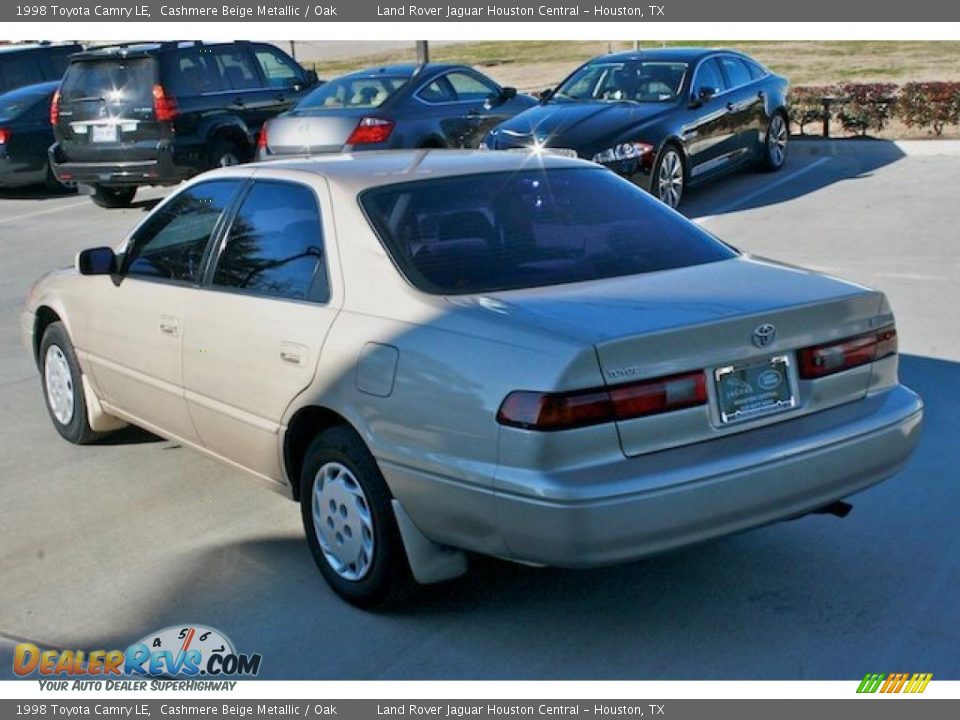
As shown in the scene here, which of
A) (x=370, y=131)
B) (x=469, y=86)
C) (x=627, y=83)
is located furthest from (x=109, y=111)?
(x=627, y=83)

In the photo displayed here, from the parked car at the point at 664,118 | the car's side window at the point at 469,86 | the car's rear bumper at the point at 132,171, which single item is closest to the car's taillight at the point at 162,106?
the car's rear bumper at the point at 132,171

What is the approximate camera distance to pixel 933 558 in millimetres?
4875

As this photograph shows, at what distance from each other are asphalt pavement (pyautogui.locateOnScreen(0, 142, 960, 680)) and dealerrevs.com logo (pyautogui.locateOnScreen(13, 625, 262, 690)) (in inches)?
2.5

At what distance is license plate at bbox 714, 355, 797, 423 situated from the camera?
4.16m

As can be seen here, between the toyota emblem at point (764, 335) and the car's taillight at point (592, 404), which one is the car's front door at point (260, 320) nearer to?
the car's taillight at point (592, 404)

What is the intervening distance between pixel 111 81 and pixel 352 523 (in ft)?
38.3

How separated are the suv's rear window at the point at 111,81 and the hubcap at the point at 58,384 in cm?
847

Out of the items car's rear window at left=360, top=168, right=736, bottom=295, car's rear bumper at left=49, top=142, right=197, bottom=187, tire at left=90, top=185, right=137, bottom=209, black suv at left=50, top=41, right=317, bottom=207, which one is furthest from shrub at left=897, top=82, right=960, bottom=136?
car's rear window at left=360, top=168, right=736, bottom=295

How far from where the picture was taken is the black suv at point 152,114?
14695 mm

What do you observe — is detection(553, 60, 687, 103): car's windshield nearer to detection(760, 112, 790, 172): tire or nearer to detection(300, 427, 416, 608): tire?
detection(760, 112, 790, 172): tire

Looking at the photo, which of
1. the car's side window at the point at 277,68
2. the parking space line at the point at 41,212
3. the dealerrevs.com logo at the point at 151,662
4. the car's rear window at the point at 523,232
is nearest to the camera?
the dealerrevs.com logo at the point at 151,662

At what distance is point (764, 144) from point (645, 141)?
9.82 feet
